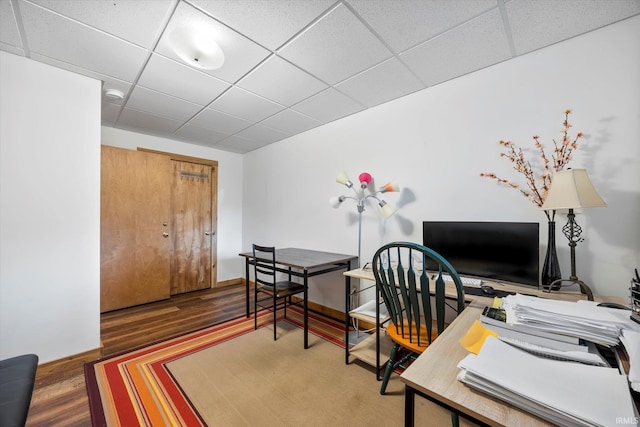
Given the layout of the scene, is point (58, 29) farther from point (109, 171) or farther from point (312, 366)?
point (312, 366)

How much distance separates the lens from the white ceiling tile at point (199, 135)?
343cm

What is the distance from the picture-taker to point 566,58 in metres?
1.70

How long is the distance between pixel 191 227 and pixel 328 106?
290 centimetres

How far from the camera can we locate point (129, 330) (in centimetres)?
268

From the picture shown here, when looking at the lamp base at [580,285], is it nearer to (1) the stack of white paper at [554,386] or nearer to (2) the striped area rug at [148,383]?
(1) the stack of white paper at [554,386]

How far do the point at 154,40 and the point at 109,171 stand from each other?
2197 mm

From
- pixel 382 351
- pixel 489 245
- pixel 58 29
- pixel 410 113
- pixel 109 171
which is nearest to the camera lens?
pixel 58 29

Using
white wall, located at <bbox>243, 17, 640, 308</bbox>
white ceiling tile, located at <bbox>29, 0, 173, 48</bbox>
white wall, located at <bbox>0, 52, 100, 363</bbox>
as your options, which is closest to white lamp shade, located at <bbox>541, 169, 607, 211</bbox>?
white wall, located at <bbox>243, 17, 640, 308</bbox>

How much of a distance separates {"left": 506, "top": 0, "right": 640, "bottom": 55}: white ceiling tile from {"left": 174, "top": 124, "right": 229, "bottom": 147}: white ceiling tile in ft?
10.9

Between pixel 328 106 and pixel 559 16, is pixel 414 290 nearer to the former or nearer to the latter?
pixel 559 16

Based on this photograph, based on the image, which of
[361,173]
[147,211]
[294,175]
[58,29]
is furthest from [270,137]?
[58,29]

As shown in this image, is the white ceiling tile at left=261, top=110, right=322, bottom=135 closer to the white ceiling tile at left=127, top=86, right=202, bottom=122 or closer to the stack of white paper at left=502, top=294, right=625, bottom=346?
the white ceiling tile at left=127, top=86, right=202, bottom=122


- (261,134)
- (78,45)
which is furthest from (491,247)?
(78,45)

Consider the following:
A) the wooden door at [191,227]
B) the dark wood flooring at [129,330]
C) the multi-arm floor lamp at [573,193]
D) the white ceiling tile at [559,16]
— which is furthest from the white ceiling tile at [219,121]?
the multi-arm floor lamp at [573,193]
